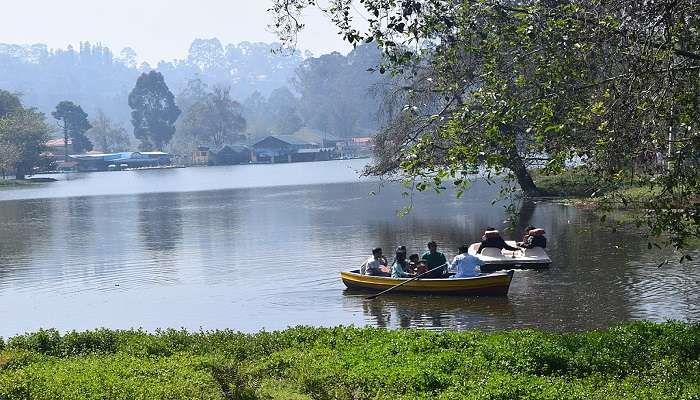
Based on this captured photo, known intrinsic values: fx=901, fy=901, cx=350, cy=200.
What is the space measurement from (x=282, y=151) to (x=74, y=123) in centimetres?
4334

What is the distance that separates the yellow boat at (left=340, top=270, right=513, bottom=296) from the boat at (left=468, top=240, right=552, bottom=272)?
15.7ft

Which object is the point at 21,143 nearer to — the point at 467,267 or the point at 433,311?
the point at 467,267

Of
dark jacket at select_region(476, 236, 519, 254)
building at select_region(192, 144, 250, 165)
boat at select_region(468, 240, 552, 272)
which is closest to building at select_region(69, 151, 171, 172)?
building at select_region(192, 144, 250, 165)

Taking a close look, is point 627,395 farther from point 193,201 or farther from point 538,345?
point 193,201

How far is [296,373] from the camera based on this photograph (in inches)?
530

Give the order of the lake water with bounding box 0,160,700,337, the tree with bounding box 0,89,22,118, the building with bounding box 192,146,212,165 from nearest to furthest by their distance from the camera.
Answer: the lake water with bounding box 0,160,700,337 → the tree with bounding box 0,89,22,118 → the building with bounding box 192,146,212,165

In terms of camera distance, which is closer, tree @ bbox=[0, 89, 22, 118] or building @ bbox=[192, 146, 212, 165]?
tree @ bbox=[0, 89, 22, 118]

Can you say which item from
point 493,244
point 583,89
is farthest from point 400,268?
point 583,89

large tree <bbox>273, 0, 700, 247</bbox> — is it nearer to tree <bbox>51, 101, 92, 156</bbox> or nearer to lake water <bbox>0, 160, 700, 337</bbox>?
lake water <bbox>0, 160, 700, 337</bbox>

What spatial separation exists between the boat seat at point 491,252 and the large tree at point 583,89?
11.6 meters

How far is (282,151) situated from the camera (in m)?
192

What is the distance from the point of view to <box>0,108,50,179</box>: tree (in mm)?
119875

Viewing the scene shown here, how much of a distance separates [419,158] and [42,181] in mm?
122066

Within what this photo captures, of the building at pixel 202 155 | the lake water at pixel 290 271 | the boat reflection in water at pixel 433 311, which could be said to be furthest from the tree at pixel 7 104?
the boat reflection in water at pixel 433 311
